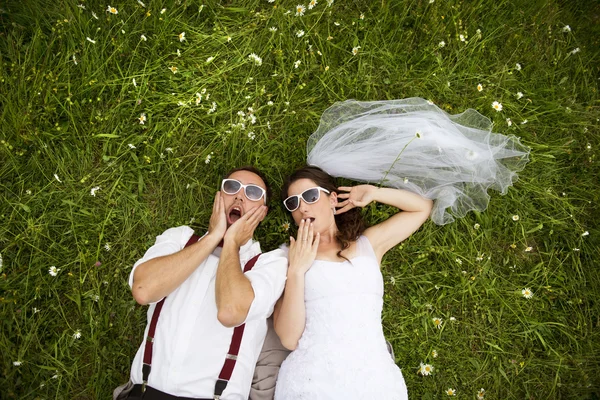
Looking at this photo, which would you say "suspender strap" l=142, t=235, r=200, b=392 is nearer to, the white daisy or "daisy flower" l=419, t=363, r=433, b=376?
"daisy flower" l=419, t=363, r=433, b=376

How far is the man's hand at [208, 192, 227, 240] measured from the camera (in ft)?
11.2

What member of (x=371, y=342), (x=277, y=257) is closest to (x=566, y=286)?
(x=371, y=342)

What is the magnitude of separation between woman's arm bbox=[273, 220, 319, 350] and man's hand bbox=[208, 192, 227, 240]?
25.5 inches

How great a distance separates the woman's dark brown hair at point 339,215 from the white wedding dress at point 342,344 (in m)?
0.23

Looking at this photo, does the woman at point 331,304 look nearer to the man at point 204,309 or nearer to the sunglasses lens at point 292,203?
the sunglasses lens at point 292,203

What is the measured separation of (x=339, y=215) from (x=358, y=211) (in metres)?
0.22

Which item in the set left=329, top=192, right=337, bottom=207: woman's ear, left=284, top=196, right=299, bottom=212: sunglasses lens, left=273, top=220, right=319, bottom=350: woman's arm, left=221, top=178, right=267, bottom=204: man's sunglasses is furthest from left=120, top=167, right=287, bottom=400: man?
left=329, top=192, right=337, bottom=207: woman's ear

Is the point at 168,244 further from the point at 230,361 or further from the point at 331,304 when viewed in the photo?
the point at 331,304

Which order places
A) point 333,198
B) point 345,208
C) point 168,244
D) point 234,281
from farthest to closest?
1. point 345,208
2. point 333,198
3. point 168,244
4. point 234,281

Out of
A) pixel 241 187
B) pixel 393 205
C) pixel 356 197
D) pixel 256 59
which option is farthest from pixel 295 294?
pixel 256 59

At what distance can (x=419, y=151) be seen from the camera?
3.76 metres

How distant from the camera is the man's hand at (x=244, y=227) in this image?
11.2 feet

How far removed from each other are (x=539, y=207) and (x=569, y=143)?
822 mm

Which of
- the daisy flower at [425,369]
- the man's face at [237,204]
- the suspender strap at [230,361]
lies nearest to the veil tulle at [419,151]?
the man's face at [237,204]
